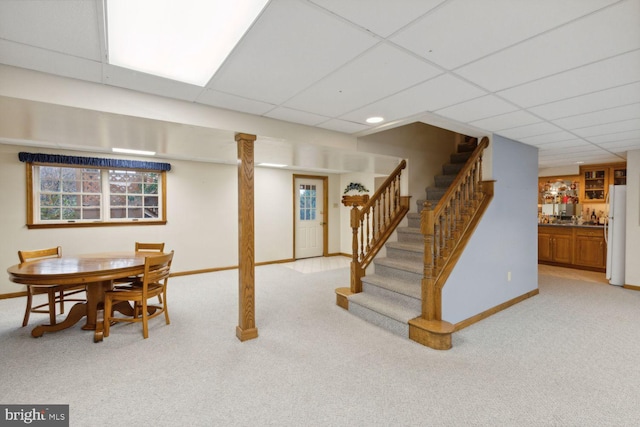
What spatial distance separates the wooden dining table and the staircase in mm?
2607

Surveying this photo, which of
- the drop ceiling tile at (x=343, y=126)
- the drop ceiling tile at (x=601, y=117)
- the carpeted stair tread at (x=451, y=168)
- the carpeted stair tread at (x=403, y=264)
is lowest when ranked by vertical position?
the carpeted stair tread at (x=403, y=264)

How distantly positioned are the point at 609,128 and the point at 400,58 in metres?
3.11

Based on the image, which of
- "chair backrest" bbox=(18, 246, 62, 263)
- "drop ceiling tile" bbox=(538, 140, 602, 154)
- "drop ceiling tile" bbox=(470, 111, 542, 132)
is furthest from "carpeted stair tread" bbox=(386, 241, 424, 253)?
"chair backrest" bbox=(18, 246, 62, 263)

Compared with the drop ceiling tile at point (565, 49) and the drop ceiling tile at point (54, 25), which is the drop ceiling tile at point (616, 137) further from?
the drop ceiling tile at point (54, 25)

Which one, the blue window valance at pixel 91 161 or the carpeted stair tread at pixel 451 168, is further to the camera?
the carpeted stair tread at pixel 451 168

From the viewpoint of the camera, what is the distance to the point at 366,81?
82.6 inches

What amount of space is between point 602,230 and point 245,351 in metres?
6.91

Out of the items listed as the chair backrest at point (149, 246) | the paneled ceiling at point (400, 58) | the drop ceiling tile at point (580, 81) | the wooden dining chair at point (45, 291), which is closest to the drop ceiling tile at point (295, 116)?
the paneled ceiling at point (400, 58)

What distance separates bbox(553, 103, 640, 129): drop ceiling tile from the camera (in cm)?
264

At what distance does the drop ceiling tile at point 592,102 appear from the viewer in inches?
87.7

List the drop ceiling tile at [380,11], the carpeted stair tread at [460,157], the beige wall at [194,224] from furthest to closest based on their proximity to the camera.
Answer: the carpeted stair tread at [460,157] < the beige wall at [194,224] < the drop ceiling tile at [380,11]

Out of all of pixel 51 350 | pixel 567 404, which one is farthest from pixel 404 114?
pixel 51 350

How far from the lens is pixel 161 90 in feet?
7.50

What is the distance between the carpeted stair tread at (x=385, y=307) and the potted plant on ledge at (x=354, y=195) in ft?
11.7
